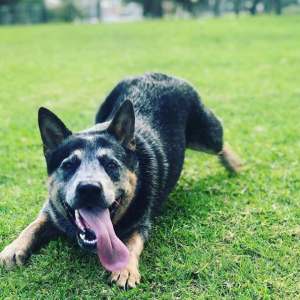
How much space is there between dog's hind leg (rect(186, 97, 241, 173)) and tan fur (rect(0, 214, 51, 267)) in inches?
83.0

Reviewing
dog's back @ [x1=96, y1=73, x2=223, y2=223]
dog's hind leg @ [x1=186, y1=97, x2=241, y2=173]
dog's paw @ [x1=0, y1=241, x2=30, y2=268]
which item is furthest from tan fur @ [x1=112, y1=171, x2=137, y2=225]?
dog's hind leg @ [x1=186, y1=97, x2=241, y2=173]

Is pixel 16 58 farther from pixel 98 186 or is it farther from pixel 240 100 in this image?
pixel 98 186

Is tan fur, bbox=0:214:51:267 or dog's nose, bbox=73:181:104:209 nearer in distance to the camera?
dog's nose, bbox=73:181:104:209

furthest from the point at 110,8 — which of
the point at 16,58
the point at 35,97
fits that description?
the point at 35,97

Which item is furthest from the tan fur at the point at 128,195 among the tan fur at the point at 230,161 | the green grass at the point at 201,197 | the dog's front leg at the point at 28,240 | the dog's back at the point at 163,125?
the tan fur at the point at 230,161

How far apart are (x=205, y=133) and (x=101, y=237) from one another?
2.36 metres

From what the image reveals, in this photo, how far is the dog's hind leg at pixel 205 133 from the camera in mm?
5133

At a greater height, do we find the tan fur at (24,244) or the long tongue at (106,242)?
the long tongue at (106,242)

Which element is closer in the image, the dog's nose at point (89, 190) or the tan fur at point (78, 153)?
the dog's nose at point (89, 190)

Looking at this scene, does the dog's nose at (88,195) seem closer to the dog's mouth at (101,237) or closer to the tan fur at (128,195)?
the dog's mouth at (101,237)

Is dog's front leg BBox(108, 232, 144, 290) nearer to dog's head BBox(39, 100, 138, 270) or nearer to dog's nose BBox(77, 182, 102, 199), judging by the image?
dog's head BBox(39, 100, 138, 270)

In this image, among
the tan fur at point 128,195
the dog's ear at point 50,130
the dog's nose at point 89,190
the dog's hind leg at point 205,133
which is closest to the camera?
the dog's nose at point 89,190

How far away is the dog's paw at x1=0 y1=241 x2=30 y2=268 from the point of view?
3535 millimetres

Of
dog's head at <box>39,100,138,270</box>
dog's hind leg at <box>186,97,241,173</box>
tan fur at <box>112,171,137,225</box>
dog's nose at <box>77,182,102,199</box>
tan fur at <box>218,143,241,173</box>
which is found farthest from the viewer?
tan fur at <box>218,143,241,173</box>
